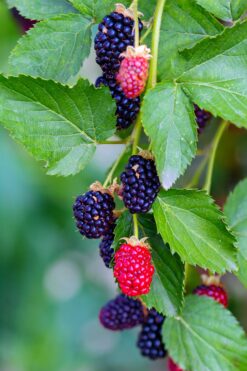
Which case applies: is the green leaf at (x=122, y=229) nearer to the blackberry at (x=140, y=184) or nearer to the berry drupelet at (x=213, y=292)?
the blackberry at (x=140, y=184)

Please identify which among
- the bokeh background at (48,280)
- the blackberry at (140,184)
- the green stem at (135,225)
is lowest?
the bokeh background at (48,280)

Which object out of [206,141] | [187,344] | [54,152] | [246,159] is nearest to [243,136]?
[246,159]

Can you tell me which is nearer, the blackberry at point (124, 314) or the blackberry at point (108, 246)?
the blackberry at point (108, 246)

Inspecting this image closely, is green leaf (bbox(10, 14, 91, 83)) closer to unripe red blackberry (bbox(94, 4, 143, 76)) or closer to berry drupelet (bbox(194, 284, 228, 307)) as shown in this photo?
unripe red blackberry (bbox(94, 4, 143, 76))

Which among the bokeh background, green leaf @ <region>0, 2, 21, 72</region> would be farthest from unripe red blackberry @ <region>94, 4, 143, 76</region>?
the bokeh background

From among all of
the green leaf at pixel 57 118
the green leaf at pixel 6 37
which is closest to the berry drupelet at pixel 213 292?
the green leaf at pixel 57 118

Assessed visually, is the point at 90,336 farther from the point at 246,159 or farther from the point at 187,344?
the point at 187,344

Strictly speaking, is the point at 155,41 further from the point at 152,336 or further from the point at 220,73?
the point at 152,336
